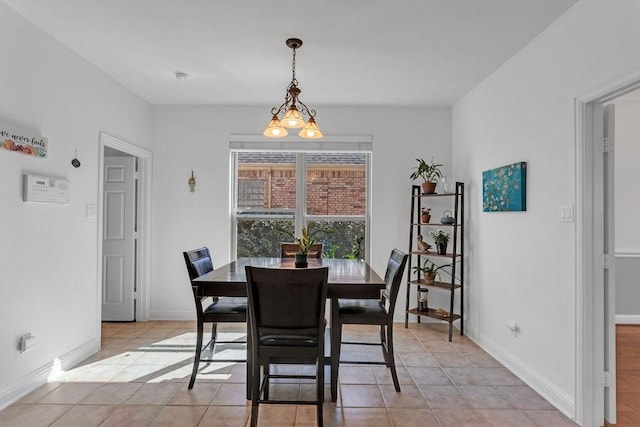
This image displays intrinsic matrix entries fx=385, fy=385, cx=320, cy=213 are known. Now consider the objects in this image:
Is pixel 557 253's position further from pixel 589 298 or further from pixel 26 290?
pixel 26 290

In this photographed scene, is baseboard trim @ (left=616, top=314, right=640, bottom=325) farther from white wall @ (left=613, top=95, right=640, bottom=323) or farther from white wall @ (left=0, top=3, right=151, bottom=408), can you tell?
white wall @ (left=0, top=3, right=151, bottom=408)

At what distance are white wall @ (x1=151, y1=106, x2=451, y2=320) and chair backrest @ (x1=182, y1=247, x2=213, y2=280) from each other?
1414 millimetres

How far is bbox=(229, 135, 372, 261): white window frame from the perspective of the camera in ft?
15.2

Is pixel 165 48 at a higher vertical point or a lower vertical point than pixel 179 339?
higher

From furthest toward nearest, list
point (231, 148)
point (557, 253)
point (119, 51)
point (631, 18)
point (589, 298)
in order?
1. point (231, 148)
2. point (119, 51)
3. point (557, 253)
4. point (589, 298)
5. point (631, 18)

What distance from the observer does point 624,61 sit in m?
1.98

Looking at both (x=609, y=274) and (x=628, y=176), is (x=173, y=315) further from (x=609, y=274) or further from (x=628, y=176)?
(x=628, y=176)

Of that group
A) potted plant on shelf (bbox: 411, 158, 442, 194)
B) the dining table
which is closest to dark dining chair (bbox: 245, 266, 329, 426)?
the dining table

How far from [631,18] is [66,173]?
3825 millimetres

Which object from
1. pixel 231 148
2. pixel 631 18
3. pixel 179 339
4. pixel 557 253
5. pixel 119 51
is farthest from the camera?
pixel 231 148

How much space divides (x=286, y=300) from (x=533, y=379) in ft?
6.56

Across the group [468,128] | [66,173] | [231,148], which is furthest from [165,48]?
[468,128]

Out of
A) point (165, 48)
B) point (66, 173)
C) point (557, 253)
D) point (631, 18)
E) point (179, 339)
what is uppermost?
point (165, 48)

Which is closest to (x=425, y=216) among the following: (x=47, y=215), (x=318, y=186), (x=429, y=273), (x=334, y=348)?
(x=429, y=273)
